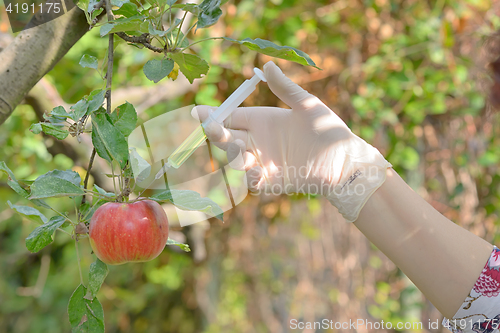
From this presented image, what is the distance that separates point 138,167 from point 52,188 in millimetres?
104

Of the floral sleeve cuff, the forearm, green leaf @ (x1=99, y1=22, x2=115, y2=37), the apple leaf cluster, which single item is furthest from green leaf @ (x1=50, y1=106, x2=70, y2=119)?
the floral sleeve cuff

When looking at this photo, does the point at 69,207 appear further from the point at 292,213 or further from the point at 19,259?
→ the point at 292,213

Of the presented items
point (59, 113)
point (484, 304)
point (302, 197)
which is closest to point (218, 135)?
point (59, 113)

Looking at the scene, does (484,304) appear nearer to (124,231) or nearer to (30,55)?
(124,231)

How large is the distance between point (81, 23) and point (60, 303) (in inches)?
84.5

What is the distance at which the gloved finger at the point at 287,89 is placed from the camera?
831mm

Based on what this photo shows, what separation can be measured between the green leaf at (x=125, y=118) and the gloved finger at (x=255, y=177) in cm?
39

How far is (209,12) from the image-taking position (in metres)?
0.53

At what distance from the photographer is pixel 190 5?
49cm

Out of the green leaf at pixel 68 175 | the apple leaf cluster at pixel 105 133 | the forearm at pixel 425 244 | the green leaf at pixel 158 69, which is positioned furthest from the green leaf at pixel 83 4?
the forearm at pixel 425 244

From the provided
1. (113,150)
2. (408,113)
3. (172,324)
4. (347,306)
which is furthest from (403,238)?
(172,324)

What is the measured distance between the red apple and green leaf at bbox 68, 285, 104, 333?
0.20ft

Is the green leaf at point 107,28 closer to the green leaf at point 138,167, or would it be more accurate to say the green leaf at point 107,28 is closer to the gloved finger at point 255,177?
the green leaf at point 138,167

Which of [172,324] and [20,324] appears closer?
[20,324]
